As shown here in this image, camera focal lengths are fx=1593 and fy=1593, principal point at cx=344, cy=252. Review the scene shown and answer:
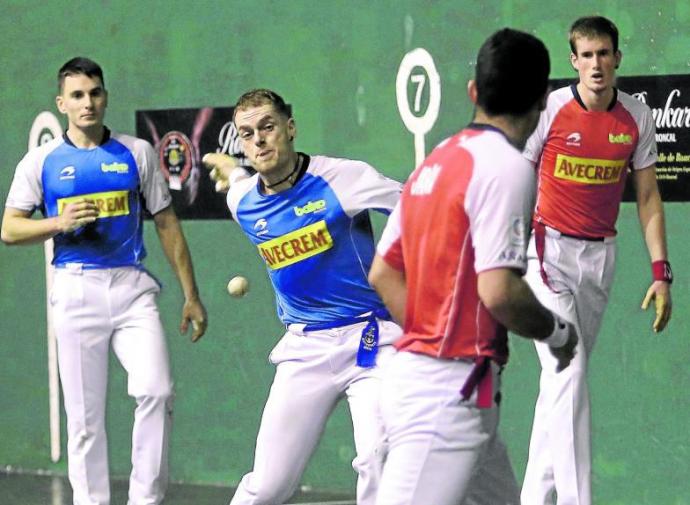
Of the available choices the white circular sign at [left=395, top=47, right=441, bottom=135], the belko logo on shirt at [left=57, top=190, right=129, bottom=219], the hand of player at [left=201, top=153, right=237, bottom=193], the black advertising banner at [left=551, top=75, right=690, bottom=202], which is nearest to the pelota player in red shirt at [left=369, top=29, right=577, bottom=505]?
the hand of player at [left=201, top=153, right=237, bottom=193]

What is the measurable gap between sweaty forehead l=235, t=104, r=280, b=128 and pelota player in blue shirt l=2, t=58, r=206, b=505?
1427 millimetres

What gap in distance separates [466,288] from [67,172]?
128 inches

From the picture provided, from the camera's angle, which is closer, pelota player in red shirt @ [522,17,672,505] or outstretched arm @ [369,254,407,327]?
outstretched arm @ [369,254,407,327]

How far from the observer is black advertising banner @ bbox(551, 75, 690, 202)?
6.76 metres

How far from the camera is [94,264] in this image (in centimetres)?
659

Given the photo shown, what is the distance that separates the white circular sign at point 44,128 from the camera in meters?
8.49

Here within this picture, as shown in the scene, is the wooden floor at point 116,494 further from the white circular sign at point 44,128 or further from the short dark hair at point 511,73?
the short dark hair at point 511,73

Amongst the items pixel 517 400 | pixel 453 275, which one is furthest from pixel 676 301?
pixel 453 275

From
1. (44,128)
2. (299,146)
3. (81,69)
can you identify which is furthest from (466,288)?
(44,128)

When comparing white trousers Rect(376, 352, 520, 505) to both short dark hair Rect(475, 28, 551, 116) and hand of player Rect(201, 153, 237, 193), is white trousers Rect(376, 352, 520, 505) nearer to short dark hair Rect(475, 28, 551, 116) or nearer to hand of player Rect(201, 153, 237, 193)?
short dark hair Rect(475, 28, 551, 116)

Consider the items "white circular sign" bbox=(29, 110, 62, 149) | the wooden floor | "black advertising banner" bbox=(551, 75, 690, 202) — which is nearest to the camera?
"black advertising banner" bbox=(551, 75, 690, 202)

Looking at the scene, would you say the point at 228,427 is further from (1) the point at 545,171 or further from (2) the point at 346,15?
(1) the point at 545,171

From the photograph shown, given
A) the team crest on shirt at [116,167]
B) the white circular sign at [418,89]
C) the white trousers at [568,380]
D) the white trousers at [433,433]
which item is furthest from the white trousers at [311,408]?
the white circular sign at [418,89]

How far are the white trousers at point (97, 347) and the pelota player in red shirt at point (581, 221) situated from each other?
1.59 m
